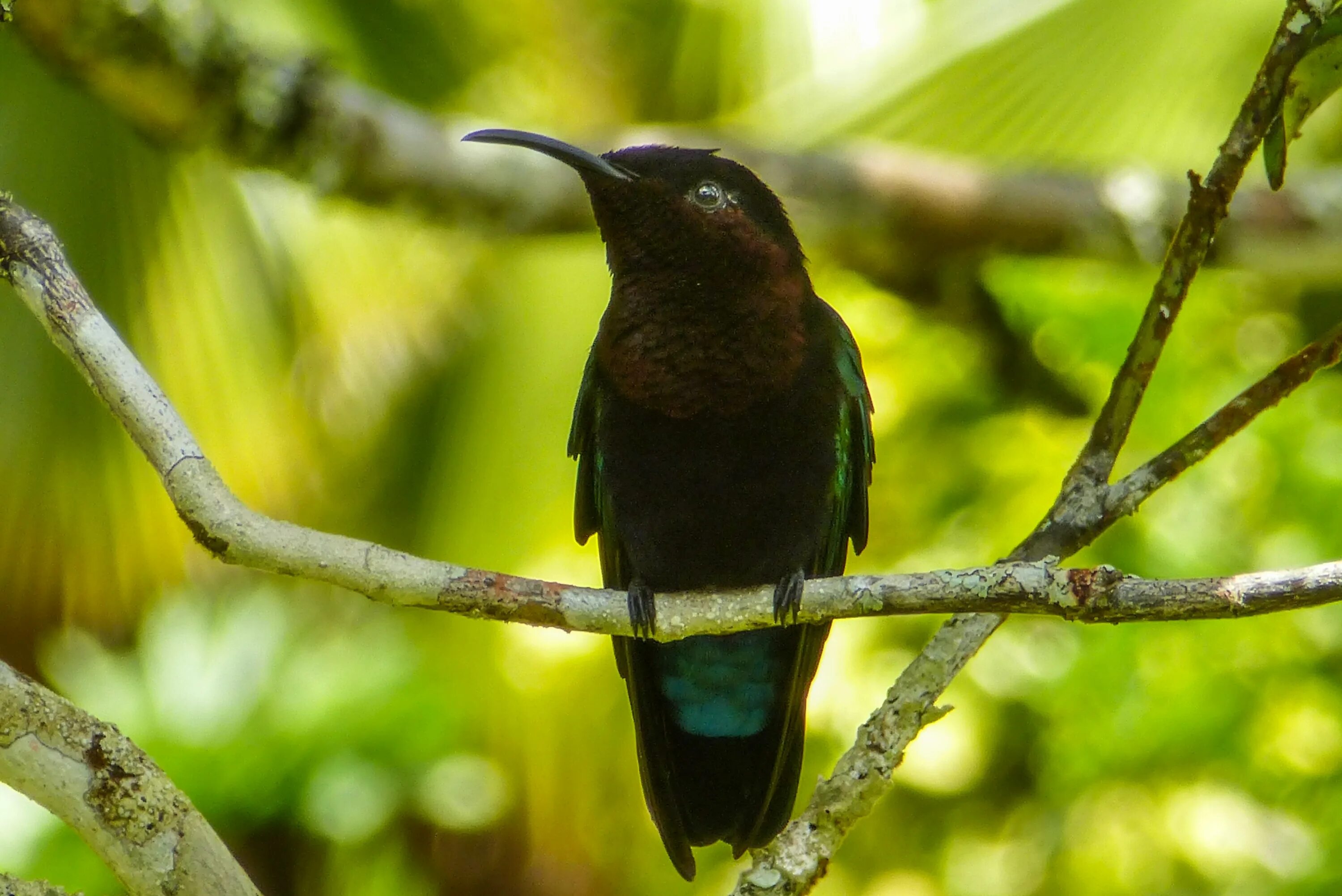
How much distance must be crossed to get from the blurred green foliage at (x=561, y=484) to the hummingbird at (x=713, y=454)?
1.58m

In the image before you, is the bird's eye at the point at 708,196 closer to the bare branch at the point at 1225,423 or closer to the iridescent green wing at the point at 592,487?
the iridescent green wing at the point at 592,487

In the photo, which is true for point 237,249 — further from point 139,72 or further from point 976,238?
point 976,238

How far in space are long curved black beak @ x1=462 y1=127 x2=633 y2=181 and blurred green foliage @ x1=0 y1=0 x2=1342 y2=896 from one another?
1608mm

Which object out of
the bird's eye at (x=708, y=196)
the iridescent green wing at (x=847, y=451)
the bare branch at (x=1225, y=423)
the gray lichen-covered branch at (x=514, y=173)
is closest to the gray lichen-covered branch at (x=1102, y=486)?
the bare branch at (x=1225, y=423)

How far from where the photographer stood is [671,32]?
698 cm

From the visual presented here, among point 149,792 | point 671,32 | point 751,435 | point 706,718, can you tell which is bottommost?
point 149,792

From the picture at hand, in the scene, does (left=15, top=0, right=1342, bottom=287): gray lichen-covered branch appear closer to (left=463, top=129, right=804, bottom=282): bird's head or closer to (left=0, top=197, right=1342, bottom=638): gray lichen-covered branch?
(left=463, top=129, right=804, bottom=282): bird's head

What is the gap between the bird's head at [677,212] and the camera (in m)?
3.06

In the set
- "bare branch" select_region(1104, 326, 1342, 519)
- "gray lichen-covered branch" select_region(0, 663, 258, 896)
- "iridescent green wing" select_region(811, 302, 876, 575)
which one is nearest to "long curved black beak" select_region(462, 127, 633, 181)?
"iridescent green wing" select_region(811, 302, 876, 575)

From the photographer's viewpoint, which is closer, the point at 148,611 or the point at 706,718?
the point at 706,718

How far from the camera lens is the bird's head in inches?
120

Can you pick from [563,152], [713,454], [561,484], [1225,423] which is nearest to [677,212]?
[563,152]

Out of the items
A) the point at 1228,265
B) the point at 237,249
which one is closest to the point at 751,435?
the point at 1228,265

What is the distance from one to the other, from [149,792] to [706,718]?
1.65m
